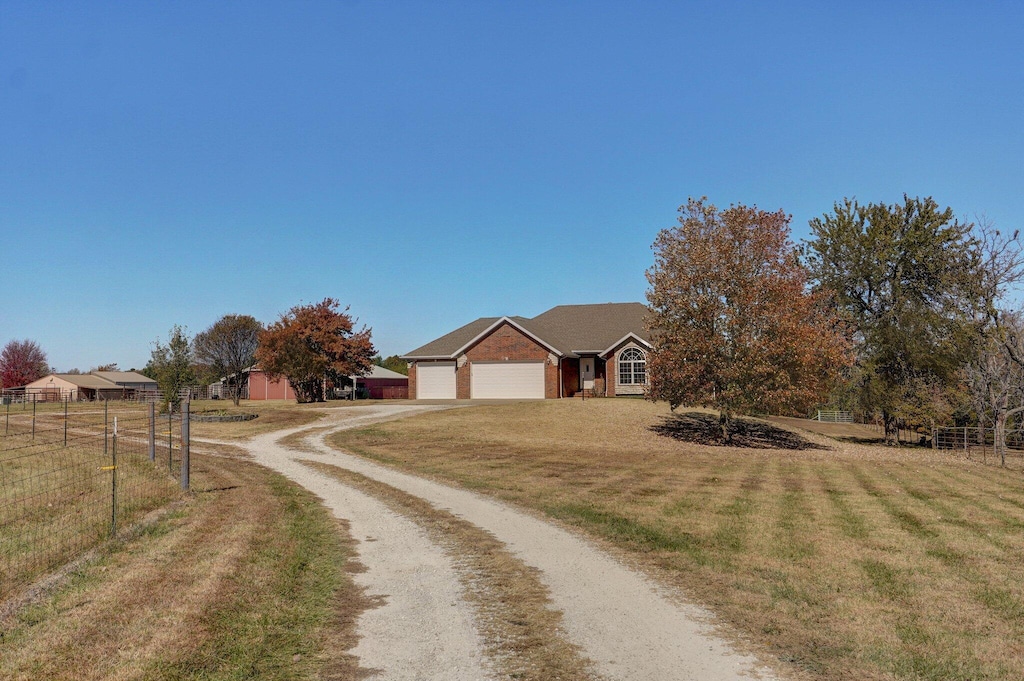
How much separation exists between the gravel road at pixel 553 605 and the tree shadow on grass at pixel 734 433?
19.7 m

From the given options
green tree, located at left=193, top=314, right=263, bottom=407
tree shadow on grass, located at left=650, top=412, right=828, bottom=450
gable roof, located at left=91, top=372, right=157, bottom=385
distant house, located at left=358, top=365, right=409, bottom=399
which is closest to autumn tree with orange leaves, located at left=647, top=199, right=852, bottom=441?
tree shadow on grass, located at left=650, top=412, right=828, bottom=450

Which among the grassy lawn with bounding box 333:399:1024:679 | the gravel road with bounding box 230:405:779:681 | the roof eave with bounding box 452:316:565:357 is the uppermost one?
the roof eave with bounding box 452:316:565:357

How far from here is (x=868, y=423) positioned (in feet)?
177

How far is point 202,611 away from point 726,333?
2497 centimetres

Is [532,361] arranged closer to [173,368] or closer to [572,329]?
[572,329]

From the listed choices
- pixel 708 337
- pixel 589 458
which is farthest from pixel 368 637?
pixel 708 337

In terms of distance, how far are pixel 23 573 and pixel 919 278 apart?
38.8 meters

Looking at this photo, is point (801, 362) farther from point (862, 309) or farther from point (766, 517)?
point (766, 517)

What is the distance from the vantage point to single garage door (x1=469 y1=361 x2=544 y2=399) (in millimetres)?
47812

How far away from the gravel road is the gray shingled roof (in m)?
36.4

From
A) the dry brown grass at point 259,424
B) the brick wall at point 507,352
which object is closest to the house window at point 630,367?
the brick wall at point 507,352

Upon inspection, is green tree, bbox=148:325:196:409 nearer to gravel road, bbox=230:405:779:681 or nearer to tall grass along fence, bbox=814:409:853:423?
gravel road, bbox=230:405:779:681

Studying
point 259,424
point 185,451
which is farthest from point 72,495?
point 259,424

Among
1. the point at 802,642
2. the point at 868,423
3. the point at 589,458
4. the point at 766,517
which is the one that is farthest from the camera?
the point at 868,423
